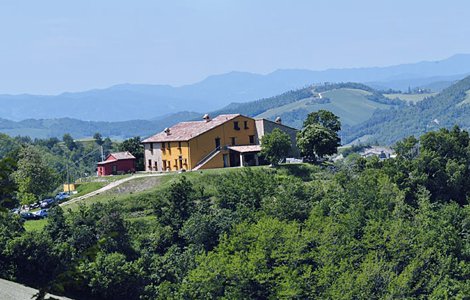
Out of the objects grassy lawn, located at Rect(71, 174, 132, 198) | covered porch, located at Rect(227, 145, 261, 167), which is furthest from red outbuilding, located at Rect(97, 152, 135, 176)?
covered porch, located at Rect(227, 145, 261, 167)

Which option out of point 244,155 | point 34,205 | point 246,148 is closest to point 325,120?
point 246,148

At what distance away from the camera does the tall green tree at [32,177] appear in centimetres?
5656

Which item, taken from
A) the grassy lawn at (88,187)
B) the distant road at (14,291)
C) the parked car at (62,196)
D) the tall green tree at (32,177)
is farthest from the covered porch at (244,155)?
the distant road at (14,291)

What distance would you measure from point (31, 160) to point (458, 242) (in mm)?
34034

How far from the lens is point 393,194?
5109cm

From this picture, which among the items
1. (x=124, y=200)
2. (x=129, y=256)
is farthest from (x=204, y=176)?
(x=129, y=256)

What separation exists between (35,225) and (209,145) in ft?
59.0

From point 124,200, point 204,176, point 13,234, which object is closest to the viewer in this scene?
point 13,234

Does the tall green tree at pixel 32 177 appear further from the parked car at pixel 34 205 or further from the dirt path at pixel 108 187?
the dirt path at pixel 108 187

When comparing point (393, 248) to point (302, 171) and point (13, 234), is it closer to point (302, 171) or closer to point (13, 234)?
point (302, 171)

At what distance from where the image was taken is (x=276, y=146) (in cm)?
5853

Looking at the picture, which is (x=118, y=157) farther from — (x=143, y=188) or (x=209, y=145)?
(x=143, y=188)

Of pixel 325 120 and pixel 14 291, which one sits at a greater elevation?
pixel 325 120

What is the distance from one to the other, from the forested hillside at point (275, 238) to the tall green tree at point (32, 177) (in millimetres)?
8191
